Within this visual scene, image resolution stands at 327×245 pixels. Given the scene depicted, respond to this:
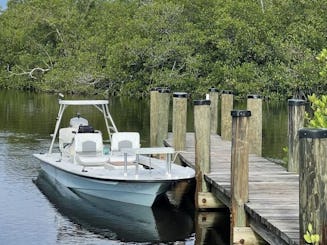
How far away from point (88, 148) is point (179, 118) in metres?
2.10

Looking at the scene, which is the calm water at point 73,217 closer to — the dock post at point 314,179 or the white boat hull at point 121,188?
the white boat hull at point 121,188

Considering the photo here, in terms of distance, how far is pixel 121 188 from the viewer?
1234 centimetres

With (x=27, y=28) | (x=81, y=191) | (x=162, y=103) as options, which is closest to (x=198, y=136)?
(x=81, y=191)

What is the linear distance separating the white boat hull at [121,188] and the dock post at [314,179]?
17.9 ft

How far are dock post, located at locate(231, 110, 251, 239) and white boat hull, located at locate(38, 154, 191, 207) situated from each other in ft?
7.80

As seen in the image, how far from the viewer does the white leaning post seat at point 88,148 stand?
539 inches

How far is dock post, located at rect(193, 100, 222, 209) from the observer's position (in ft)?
38.8

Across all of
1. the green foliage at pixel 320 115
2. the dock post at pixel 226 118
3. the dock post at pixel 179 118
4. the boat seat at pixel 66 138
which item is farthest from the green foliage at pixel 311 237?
the dock post at pixel 226 118

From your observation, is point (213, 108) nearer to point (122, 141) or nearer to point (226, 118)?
point (226, 118)

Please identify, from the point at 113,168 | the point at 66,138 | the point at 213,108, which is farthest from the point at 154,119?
the point at 113,168

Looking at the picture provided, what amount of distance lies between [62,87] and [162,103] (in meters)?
29.9

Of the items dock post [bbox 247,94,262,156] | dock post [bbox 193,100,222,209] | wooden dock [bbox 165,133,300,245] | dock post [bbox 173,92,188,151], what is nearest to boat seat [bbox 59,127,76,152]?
dock post [bbox 173,92,188,151]

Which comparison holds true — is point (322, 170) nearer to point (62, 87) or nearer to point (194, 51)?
point (194, 51)

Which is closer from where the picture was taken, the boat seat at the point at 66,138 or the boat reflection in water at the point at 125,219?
the boat reflection in water at the point at 125,219
